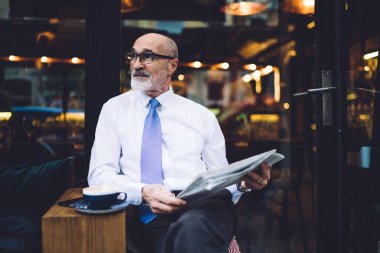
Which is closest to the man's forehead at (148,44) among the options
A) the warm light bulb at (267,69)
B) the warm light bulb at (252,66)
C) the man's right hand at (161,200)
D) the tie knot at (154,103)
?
the tie knot at (154,103)

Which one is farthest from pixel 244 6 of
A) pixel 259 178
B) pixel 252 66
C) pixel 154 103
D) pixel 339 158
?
pixel 259 178

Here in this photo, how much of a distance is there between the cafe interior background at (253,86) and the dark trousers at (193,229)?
2.19 feet

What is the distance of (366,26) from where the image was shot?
2482mm

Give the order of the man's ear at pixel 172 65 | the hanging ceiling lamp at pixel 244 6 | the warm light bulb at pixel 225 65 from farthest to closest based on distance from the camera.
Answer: the warm light bulb at pixel 225 65, the hanging ceiling lamp at pixel 244 6, the man's ear at pixel 172 65

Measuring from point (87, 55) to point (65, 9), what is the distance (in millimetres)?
4358

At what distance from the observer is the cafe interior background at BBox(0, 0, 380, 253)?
2.21 meters

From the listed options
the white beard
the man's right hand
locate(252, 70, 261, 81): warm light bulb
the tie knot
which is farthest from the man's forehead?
locate(252, 70, 261, 81): warm light bulb

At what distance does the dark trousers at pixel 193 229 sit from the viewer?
4.30 feet

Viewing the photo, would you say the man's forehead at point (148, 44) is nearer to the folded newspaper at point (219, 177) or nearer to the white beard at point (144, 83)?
the white beard at point (144, 83)

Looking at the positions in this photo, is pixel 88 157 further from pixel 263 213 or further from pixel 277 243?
pixel 263 213

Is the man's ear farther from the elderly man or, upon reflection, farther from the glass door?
the glass door

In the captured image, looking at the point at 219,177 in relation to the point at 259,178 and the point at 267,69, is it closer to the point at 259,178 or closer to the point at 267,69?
the point at 259,178

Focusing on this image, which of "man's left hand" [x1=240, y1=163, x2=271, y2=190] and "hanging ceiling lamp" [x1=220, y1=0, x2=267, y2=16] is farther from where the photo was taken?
"hanging ceiling lamp" [x1=220, y1=0, x2=267, y2=16]

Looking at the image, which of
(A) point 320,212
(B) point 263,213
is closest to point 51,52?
(B) point 263,213
